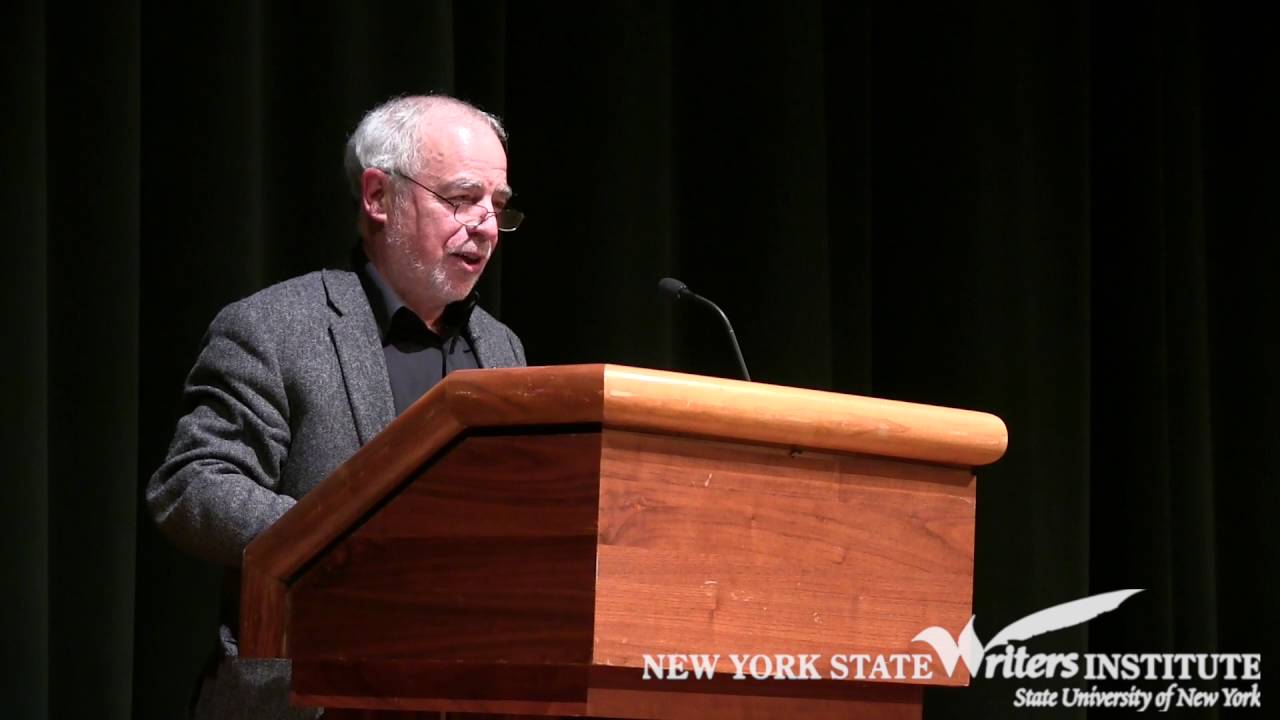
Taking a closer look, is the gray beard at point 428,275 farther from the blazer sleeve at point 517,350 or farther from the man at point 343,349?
the blazer sleeve at point 517,350

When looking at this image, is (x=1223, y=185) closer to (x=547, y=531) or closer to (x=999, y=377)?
(x=999, y=377)

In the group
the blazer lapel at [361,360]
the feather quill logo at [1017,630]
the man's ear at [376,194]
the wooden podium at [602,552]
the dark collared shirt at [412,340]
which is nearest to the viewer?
the wooden podium at [602,552]

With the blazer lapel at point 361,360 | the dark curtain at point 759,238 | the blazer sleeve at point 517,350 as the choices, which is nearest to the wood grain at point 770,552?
the blazer lapel at point 361,360

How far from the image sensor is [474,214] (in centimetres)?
228

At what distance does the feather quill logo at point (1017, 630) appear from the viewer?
1532 millimetres

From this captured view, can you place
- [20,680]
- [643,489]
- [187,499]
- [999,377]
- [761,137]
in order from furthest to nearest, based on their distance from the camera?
[999,377]
[761,137]
[20,680]
[187,499]
[643,489]

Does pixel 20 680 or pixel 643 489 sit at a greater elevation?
pixel 643 489

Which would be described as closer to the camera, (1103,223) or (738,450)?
(738,450)

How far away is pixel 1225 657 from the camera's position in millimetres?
3941

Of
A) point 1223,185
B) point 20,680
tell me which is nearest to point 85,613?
point 20,680

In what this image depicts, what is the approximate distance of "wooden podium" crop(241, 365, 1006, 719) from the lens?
4.34 feet

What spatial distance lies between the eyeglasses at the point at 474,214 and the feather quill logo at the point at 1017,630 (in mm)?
797

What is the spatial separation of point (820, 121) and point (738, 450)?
202 cm

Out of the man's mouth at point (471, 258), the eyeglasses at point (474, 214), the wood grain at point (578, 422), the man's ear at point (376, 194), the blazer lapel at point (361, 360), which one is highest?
the man's ear at point (376, 194)
